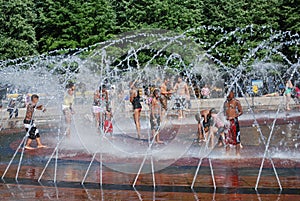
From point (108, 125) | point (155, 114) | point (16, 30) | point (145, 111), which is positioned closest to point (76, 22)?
point (16, 30)

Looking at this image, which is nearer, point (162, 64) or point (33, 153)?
point (33, 153)

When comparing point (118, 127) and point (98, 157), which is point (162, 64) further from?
point (98, 157)

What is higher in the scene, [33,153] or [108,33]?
[108,33]

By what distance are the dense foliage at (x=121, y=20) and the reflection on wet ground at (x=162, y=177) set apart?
2725cm

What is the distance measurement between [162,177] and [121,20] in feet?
108

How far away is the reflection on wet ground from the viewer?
25.9ft

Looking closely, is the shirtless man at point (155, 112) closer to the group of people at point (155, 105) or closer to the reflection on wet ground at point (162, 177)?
the group of people at point (155, 105)

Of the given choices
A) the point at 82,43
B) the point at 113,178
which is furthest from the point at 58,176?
the point at 82,43

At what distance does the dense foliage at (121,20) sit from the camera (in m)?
39.0

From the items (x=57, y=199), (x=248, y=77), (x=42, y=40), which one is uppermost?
(x=42, y=40)

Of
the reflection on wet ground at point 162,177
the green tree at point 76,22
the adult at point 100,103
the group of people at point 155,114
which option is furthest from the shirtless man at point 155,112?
the green tree at point 76,22

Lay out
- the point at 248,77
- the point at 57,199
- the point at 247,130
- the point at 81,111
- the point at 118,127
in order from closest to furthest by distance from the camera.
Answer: the point at 57,199, the point at 247,130, the point at 118,127, the point at 81,111, the point at 248,77

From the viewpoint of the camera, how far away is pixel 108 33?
4084 centimetres

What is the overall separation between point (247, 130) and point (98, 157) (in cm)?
627
